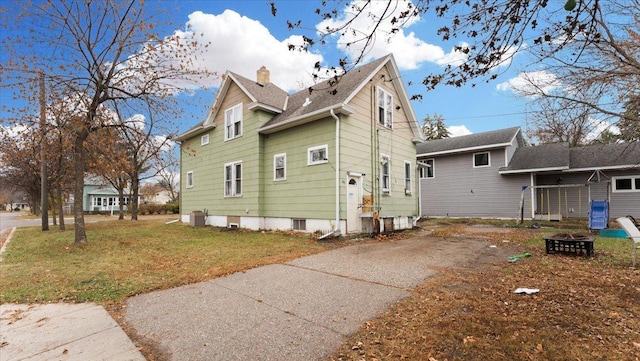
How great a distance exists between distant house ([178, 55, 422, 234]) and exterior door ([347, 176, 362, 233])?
0.04 metres

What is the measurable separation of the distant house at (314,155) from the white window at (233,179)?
49mm

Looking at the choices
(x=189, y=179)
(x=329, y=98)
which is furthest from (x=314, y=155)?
(x=189, y=179)

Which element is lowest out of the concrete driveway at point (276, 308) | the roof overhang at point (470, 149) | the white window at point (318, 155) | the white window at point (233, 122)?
the concrete driveway at point (276, 308)

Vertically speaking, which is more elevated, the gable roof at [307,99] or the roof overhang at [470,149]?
the gable roof at [307,99]

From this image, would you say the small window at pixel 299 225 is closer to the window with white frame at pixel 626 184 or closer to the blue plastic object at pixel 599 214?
the blue plastic object at pixel 599 214

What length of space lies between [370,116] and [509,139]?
10.6 metres

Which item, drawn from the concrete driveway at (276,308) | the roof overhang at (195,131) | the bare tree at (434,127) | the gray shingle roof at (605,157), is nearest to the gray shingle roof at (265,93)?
the roof overhang at (195,131)

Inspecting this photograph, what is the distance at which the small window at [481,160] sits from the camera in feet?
64.5

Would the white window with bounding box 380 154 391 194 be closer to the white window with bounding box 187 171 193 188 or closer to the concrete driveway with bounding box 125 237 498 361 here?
the concrete driveway with bounding box 125 237 498 361

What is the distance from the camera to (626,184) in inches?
666

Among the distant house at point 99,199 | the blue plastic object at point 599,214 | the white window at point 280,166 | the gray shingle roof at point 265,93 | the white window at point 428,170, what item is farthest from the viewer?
the distant house at point 99,199

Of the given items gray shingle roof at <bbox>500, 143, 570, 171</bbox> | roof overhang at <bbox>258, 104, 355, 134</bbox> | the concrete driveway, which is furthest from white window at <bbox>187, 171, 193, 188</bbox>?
gray shingle roof at <bbox>500, 143, 570, 171</bbox>

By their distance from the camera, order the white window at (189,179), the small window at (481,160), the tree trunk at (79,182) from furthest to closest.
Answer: the white window at (189,179)
the small window at (481,160)
the tree trunk at (79,182)

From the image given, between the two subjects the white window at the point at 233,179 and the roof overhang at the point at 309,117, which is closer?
A: the roof overhang at the point at 309,117
